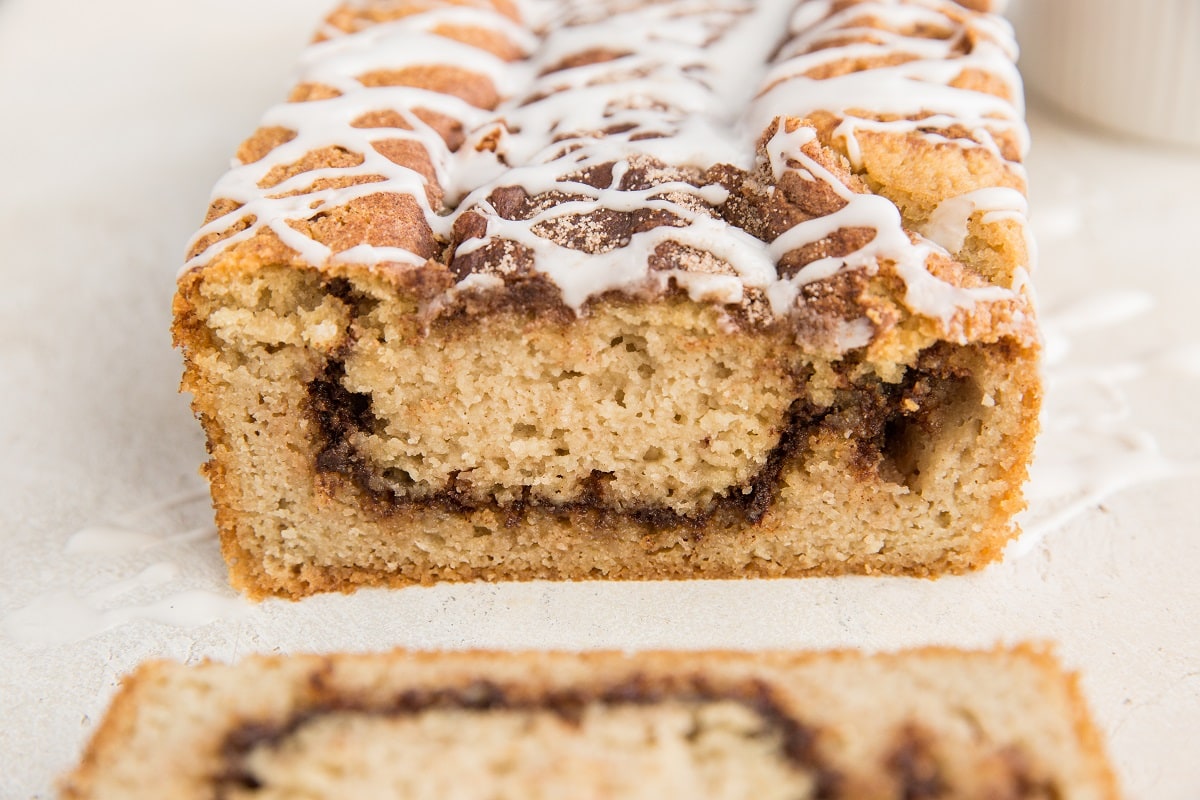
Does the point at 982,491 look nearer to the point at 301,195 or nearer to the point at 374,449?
the point at 374,449

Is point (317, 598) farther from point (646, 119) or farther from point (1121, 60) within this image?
point (1121, 60)

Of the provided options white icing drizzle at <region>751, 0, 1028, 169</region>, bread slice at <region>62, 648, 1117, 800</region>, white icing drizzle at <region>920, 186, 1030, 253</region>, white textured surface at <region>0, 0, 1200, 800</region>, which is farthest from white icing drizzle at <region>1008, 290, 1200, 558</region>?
bread slice at <region>62, 648, 1117, 800</region>

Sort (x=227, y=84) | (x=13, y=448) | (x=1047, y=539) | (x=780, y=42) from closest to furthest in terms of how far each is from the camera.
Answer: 1. (x=1047, y=539)
2. (x=13, y=448)
3. (x=780, y=42)
4. (x=227, y=84)

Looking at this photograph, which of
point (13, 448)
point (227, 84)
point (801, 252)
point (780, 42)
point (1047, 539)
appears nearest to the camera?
point (801, 252)

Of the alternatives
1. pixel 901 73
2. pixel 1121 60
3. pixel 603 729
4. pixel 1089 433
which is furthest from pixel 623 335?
pixel 1121 60

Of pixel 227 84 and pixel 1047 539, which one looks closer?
pixel 1047 539

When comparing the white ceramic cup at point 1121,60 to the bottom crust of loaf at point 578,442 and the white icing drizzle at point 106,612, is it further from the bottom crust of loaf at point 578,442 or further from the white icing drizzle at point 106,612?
the white icing drizzle at point 106,612

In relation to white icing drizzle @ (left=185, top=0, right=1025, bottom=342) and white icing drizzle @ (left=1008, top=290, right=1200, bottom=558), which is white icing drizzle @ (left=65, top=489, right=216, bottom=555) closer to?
white icing drizzle @ (left=185, top=0, right=1025, bottom=342)

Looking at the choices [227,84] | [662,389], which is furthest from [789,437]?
[227,84]
